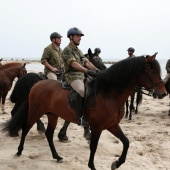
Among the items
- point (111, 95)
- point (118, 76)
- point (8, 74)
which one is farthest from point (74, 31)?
point (8, 74)

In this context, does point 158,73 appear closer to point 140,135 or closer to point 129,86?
point 129,86

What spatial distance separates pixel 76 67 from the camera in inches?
212

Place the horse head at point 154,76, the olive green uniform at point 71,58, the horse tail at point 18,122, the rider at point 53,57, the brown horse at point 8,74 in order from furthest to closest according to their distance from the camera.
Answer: the brown horse at point 8,74
the rider at point 53,57
the horse tail at point 18,122
the olive green uniform at point 71,58
the horse head at point 154,76

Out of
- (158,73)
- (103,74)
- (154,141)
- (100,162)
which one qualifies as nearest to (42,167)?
(100,162)

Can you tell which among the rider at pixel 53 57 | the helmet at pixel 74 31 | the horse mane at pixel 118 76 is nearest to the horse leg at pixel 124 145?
the horse mane at pixel 118 76

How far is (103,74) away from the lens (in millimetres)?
5195

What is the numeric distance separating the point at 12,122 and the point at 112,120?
2479 millimetres

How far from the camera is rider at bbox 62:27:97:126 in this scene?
531 cm

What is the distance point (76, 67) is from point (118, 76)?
2.91 feet

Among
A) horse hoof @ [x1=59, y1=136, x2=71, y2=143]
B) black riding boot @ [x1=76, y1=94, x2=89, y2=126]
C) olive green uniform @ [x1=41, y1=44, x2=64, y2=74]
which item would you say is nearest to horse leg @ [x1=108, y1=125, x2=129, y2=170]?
black riding boot @ [x1=76, y1=94, x2=89, y2=126]

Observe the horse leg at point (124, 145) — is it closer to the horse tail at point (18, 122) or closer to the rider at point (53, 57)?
the horse tail at point (18, 122)

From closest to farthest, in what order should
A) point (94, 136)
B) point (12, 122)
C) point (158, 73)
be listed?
point (158, 73), point (94, 136), point (12, 122)

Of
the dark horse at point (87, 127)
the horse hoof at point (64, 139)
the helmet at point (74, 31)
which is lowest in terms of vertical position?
the horse hoof at point (64, 139)

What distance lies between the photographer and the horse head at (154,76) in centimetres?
471
